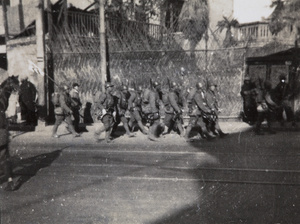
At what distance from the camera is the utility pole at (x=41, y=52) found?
13.4 m

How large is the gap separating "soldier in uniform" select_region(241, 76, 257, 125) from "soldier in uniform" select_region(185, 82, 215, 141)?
3.25 metres

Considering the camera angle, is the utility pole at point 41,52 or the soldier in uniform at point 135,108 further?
the utility pole at point 41,52

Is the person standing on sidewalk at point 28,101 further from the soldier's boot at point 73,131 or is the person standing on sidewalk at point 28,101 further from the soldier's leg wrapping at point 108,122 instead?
the soldier's leg wrapping at point 108,122

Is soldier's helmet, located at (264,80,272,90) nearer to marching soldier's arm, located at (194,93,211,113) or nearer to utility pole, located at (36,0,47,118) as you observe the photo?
marching soldier's arm, located at (194,93,211,113)

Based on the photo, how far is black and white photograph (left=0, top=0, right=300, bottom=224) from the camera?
532 cm

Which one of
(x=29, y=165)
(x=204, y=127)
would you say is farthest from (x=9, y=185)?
(x=204, y=127)

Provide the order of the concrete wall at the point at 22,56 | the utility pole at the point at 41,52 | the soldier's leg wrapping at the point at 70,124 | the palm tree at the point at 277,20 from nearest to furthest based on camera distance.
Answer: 1. the soldier's leg wrapping at the point at 70,124
2. the utility pole at the point at 41,52
3. the concrete wall at the point at 22,56
4. the palm tree at the point at 277,20

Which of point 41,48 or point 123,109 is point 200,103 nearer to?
point 123,109

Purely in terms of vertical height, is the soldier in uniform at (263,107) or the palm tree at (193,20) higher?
the palm tree at (193,20)

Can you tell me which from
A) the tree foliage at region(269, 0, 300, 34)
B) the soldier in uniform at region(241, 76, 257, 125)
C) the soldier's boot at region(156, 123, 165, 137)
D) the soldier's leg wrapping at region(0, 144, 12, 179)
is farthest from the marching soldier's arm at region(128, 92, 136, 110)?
the tree foliage at region(269, 0, 300, 34)

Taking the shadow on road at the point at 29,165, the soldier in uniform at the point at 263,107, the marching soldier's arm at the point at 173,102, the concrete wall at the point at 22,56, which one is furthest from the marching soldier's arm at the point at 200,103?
the concrete wall at the point at 22,56

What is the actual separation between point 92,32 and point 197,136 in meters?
7.34

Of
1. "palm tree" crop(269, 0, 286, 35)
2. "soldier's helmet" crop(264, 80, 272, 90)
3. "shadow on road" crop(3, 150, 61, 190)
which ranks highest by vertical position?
"palm tree" crop(269, 0, 286, 35)

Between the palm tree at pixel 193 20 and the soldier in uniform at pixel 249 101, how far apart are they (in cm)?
251
